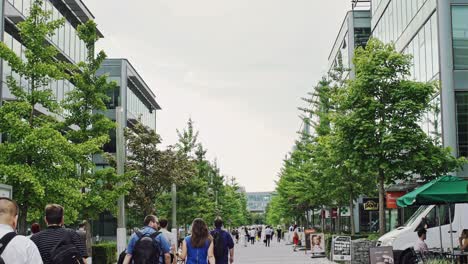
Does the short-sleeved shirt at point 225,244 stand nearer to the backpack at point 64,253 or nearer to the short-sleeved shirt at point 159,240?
the short-sleeved shirt at point 159,240

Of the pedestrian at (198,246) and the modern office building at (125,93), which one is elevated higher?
the modern office building at (125,93)

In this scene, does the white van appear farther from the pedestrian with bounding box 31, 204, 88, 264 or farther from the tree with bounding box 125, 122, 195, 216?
the tree with bounding box 125, 122, 195, 216

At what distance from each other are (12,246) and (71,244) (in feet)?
8.50

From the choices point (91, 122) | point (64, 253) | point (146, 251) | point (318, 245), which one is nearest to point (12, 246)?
point (64, 253)

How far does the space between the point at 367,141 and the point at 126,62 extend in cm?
4407

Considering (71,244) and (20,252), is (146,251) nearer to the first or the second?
(71,244)

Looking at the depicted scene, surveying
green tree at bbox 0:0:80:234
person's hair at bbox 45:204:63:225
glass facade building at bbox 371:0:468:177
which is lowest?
person's hair at bbox 45:204:63:225

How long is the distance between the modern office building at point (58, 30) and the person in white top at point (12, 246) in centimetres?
2919

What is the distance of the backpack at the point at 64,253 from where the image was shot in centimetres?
802

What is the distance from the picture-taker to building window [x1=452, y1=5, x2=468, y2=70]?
108 ft

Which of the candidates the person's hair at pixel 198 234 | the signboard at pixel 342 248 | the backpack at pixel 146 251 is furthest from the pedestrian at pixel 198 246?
the signboard at pixel 342 248

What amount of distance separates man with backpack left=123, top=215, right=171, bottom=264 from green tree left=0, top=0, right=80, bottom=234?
10444 mm

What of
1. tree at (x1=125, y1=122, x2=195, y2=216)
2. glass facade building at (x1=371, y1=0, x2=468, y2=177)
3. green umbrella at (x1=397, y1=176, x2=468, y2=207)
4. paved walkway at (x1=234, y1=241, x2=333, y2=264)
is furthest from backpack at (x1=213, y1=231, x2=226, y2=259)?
tree at (x1=125, y1=122, x2=195, y2=216)

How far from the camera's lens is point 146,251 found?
35.0ft
